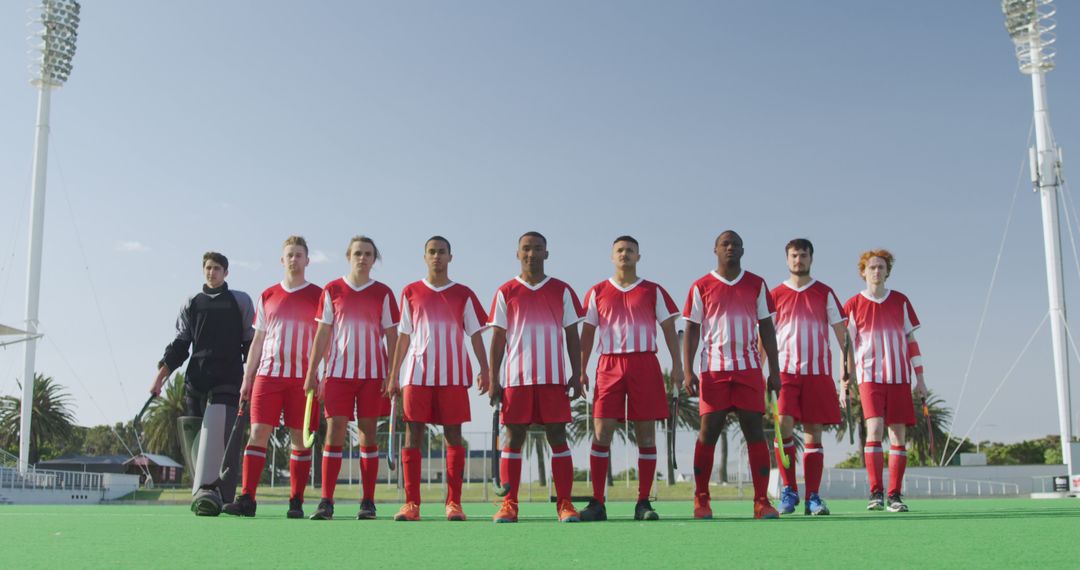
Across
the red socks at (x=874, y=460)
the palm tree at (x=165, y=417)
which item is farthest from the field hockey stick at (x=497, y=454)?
the palm tree at (x=165, y=417)

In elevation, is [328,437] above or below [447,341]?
below

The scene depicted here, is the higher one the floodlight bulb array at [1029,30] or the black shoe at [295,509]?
the floodlight bulb array at [1029,30]

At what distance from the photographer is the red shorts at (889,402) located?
339 inches

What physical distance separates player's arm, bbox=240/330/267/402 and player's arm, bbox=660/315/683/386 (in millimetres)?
3358

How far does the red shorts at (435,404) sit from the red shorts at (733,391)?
1942 mm

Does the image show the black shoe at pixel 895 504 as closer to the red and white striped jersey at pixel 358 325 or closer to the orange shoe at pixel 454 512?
A: the orange shoe at pixel 454 512

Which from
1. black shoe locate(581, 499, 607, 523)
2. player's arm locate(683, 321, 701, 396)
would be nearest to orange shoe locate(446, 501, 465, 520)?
black shoe locate(581, 499, 607, 523)

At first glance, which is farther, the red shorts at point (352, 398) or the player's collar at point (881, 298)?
the player's collar at point (881, 298)

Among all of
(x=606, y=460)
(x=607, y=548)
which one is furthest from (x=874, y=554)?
(x=606, y=460)

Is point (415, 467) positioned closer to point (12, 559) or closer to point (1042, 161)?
point (12, 559)

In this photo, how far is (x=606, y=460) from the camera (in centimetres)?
739

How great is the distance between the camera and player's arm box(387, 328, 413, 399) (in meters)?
7.31

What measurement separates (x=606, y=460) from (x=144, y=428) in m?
57.0

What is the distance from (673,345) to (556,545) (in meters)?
3.21
